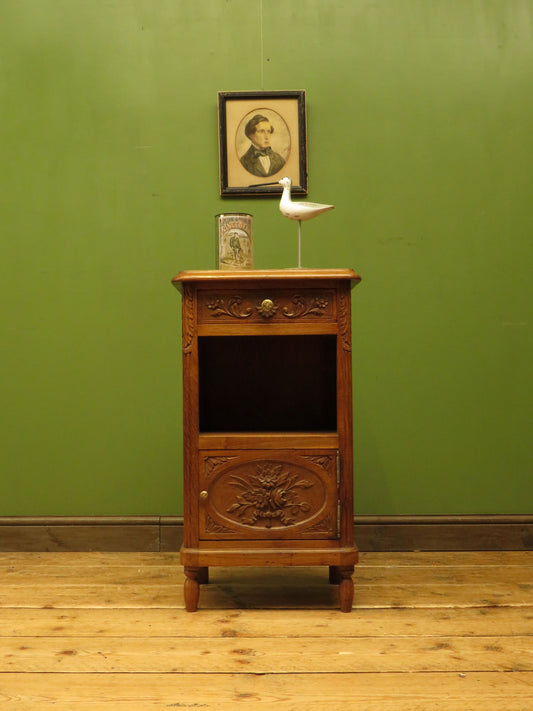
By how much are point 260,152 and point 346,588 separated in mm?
1481

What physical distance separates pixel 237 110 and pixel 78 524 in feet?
5.18

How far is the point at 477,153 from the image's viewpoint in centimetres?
227

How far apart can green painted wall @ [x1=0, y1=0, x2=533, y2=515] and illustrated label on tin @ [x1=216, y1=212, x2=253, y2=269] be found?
1.64ft

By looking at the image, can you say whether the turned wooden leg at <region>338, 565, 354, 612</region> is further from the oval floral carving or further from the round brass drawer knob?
the round brass drawer knob

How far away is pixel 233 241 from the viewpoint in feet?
5.85

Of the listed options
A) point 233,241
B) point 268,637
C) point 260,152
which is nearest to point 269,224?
point 260,152

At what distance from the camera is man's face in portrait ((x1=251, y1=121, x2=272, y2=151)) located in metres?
2.28

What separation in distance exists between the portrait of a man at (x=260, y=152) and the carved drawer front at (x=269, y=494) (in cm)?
108

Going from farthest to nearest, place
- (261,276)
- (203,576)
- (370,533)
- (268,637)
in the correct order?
(370,533), (203,576), (261,276), (268,637)

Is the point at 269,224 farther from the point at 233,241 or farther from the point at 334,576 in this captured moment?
the point at 334,576

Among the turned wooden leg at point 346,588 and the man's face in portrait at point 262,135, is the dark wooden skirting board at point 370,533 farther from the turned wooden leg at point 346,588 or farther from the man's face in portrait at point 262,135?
the man's face in portrait at point 262,135

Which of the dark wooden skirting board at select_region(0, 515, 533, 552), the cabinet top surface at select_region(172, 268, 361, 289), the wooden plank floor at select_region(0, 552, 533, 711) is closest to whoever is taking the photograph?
the wooden plank floor at select_region(0, 552, 533, 711)

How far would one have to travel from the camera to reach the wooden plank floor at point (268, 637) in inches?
50.2

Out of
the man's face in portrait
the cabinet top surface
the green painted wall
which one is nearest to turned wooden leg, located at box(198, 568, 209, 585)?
the green painted wall
